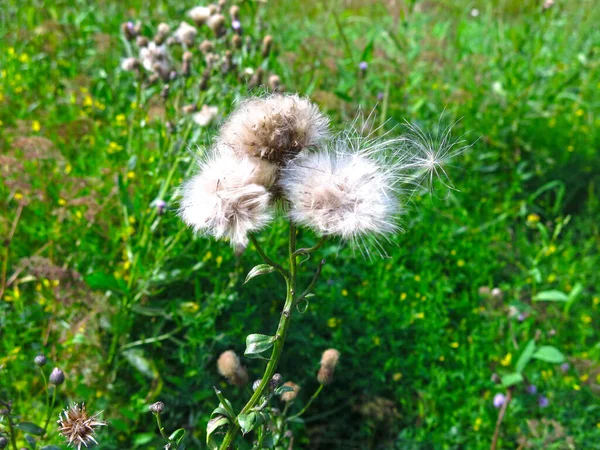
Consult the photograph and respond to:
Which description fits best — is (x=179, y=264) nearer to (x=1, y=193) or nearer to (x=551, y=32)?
(x=1, y=193)

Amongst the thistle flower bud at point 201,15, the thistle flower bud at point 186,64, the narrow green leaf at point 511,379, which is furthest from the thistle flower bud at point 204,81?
the narrow green leaf at point 511,379

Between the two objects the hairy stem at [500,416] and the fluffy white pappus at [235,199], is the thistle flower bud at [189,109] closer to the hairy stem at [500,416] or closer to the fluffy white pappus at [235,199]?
the fluffy white pappus at [235,199]

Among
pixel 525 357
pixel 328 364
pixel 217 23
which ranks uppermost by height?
pixel 217 23

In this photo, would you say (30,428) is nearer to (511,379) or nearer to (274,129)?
(274,129)

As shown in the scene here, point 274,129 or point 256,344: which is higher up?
point 274,129

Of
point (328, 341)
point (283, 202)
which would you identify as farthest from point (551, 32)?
point (283, 202)

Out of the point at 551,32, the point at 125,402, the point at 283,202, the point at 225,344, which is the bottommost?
the point at 125,402

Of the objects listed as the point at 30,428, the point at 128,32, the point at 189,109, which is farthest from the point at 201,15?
the point at 30,428
